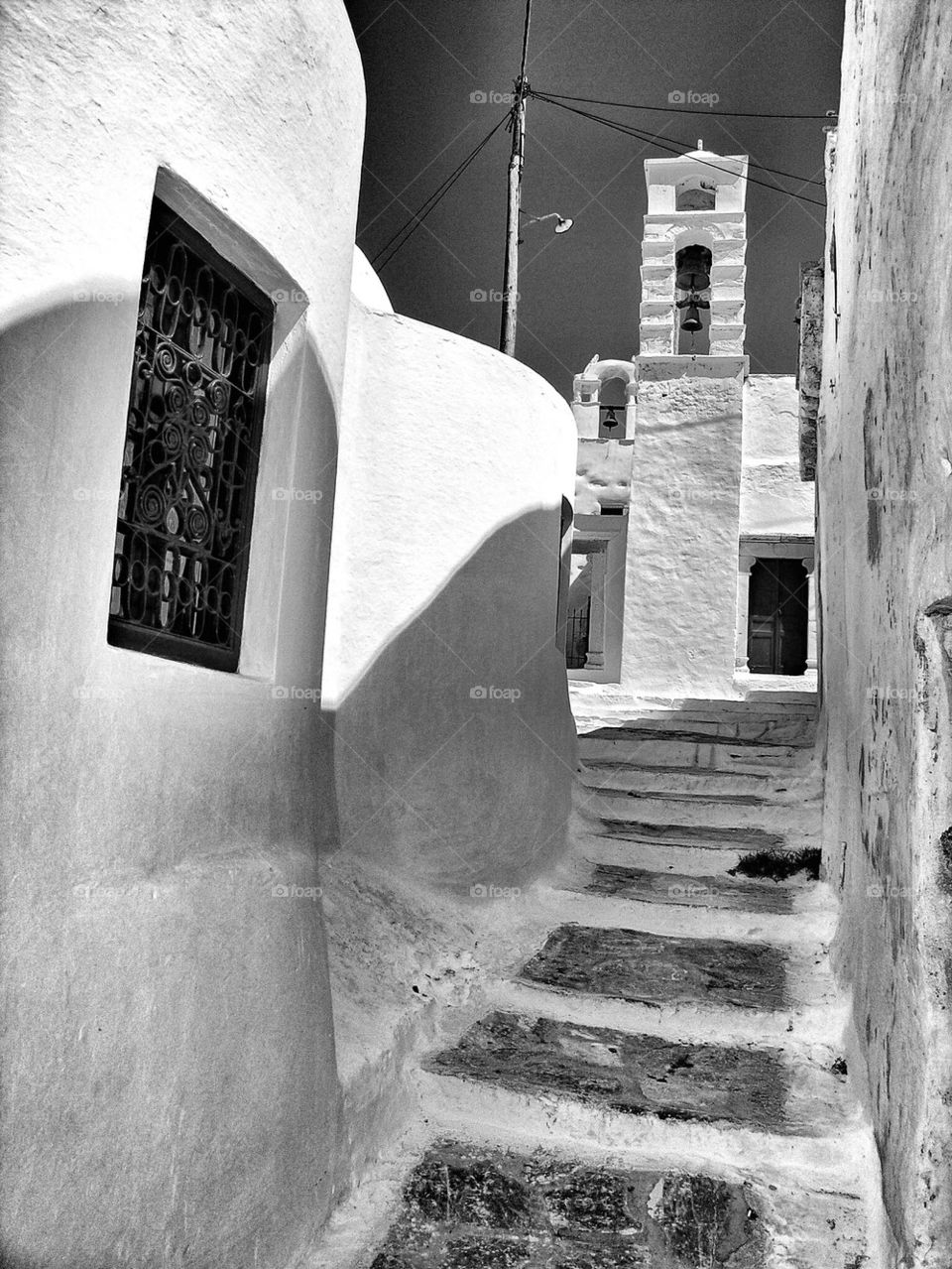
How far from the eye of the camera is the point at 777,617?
1530 cm

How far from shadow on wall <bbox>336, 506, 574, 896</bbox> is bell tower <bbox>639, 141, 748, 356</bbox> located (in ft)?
22.4

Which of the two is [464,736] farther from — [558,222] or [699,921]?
Result: [558,222]

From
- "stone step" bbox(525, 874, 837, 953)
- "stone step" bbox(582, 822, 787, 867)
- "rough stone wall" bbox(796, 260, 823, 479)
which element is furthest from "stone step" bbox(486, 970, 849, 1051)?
"rough stone wall" bbox(796, 260, 823, 479)

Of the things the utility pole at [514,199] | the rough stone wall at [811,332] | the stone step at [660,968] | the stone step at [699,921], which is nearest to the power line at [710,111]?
the utility pole at [514,199]

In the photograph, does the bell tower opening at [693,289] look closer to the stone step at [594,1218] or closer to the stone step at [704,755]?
the stone step at [704,755]

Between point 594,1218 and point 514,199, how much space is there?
9893 millimetres

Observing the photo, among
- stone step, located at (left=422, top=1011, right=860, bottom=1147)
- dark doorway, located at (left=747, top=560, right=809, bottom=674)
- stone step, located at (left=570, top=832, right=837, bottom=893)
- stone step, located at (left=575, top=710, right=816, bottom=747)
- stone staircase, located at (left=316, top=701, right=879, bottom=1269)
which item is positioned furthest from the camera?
dark doorway, located at (left=747, top=560, right=809, bottom=674)

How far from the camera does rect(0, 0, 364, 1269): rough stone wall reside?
2.07 m

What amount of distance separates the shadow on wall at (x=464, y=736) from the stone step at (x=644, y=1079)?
1.08 m

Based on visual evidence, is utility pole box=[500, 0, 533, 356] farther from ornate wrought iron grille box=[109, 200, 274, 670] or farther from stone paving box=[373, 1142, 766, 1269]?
stone paving box=[373, 1142, 766, 1269]

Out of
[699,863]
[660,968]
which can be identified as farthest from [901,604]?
[699,863]

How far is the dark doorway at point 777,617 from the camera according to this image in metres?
15.0

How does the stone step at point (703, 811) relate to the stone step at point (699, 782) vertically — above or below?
below

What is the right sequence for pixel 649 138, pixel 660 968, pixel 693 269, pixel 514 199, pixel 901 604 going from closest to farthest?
1. pixel 901 604
2. pixel 660 968
3. pixel 514 199
4. pixel 693 269
5. pixel 649 138
